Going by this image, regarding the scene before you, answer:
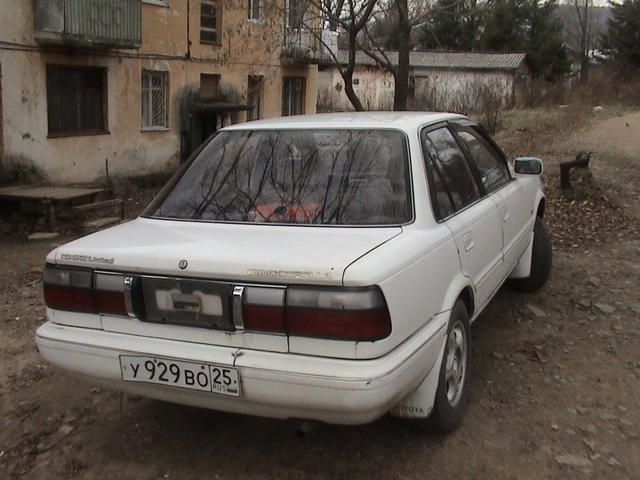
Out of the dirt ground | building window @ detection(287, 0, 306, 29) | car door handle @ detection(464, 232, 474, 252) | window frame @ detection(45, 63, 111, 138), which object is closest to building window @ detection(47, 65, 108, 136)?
window frame @ detection(45, 63, 111, 138)

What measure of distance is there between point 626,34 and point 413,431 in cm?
3979

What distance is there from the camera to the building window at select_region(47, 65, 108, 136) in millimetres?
12805

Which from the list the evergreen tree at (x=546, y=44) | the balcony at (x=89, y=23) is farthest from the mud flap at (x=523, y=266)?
the evergreen tree at (x=546, y=44)

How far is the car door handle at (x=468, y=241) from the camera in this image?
11.4 feet

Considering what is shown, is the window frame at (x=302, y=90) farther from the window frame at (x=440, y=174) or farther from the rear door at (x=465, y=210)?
the rear door at (x=465, y=210)

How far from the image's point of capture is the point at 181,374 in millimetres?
2752

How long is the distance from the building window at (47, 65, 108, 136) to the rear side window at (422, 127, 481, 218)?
10369 mm

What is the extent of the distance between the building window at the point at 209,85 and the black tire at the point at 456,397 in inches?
581

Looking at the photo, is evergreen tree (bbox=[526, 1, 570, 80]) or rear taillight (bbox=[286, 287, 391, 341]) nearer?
rear taillight (bbox=[286, 287, 391, 341])

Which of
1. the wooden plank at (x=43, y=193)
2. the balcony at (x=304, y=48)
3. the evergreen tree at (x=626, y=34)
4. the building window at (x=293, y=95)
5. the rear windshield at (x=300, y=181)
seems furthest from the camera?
the evergreen tree at (x=626, y=34)

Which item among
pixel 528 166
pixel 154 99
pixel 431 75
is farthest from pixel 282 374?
pixel 431 75

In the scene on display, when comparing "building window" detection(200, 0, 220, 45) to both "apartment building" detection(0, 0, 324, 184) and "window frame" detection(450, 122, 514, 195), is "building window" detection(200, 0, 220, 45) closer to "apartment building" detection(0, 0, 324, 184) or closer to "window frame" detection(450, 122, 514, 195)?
"apartment building" detection(0, 0, 324, 184)

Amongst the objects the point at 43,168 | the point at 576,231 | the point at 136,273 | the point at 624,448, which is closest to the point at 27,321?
the point at 136,273

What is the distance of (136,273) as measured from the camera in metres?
2.85
